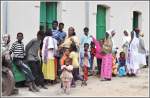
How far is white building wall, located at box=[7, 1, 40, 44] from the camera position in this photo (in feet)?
43.8

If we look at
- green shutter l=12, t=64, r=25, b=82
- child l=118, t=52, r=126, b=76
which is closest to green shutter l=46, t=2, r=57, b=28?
child l=118, t=52, r=126, b=76

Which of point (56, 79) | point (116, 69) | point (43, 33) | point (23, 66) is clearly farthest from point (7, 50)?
point (116, 69)

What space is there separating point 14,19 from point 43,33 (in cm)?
109

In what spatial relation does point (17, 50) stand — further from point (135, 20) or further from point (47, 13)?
point (135, 20)

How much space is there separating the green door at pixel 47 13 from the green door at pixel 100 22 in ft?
10.3

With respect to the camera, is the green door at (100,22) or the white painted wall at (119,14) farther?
the green door at (100,22)

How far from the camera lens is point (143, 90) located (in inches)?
524

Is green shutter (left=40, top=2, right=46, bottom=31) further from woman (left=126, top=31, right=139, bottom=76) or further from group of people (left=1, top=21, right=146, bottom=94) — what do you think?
woman (left=126, top=31, right=139, bottom=76)

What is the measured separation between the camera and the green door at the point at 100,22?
18156 millimetres

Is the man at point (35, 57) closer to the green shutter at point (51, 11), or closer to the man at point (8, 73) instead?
the man at point (8, 73)

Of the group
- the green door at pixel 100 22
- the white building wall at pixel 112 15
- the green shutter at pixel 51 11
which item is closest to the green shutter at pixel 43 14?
the green shutter at pixel 51 11

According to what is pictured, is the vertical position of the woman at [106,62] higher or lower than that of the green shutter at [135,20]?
lower

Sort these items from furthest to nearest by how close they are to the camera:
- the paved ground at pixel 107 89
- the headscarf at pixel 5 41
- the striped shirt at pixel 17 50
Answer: the paved ground at pixel 107 89 < the striped shirt at pixel 17 50 < the headscarf at pixel 5 41

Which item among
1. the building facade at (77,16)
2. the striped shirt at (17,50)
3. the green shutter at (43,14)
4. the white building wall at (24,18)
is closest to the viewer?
the striped shirt at (17,50)
